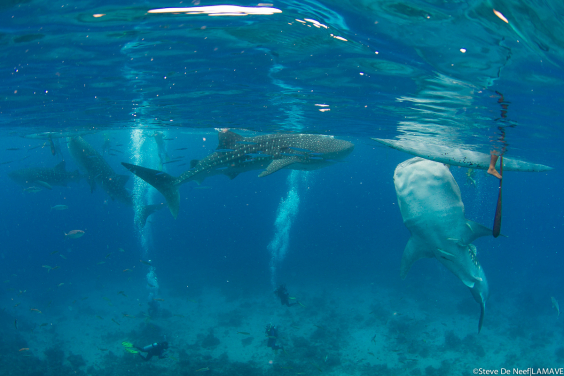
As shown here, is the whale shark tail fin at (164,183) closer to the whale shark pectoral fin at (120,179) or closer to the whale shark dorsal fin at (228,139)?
the whale shark dorsal fin at (228,139)

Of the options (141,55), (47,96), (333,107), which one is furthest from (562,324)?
(47,96)

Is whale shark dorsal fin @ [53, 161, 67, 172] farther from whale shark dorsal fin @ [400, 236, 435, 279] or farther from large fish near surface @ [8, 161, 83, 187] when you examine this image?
whale shark dorsal fin @ [400, 236, 435, 279]

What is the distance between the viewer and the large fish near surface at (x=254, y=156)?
7.49 metres

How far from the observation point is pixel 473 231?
5219 mm

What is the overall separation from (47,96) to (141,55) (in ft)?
24.1

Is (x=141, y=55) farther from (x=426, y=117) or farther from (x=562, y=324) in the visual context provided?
(x=562, y=324)

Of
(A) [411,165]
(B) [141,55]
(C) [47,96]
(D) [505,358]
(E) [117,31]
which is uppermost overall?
(E) [117,31]

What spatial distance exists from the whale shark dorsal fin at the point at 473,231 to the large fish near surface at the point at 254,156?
3383mm

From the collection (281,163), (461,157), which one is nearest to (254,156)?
(281,163)

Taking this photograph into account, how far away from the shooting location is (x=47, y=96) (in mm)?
11594

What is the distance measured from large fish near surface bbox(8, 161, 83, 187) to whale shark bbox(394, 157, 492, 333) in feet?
57.3

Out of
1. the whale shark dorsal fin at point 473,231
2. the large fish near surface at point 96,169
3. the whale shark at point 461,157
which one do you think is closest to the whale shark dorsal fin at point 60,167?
the large fish near surface at point 96,169

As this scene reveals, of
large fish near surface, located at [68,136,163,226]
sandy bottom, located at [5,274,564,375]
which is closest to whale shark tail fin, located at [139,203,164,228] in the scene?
large fish near surface, located at [68,136,163,226]

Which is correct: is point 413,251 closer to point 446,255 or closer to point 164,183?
point 446,255
